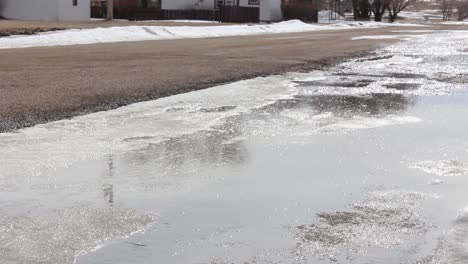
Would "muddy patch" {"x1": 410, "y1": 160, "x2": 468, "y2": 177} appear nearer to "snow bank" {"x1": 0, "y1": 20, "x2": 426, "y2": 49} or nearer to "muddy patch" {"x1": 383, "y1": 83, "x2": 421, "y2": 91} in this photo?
"muddy patch" {"x1": 383, "y1": 83, "x2": 421, "y2": 91}

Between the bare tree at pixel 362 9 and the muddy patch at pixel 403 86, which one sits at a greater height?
the bare tree at pixel 362 9

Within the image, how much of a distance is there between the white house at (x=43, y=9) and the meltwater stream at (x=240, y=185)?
42759 millimetres

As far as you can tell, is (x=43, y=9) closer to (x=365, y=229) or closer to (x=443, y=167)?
(x=443, y=167)

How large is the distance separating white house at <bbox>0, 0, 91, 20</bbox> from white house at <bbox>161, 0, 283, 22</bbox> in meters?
11.6

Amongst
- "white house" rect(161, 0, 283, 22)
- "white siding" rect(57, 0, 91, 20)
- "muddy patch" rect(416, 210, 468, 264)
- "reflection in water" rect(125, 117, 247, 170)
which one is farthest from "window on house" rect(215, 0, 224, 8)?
"muddy patch" rect(416, 210, 468, 264)

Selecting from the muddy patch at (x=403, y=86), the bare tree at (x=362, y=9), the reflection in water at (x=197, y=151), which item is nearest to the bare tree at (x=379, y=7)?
the bare tree at (x=362, y=9)

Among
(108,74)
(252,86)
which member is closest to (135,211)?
(252,86)

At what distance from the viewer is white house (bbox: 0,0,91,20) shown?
5231cm

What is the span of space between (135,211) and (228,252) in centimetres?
131

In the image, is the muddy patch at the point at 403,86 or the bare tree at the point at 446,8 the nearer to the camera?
the muddy patch at the point at 403,86

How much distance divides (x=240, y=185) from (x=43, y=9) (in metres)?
49.0

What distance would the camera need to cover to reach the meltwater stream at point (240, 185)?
5.17 meters

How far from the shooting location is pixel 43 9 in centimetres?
5253

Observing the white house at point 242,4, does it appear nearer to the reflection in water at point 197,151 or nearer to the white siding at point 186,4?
the white siding at point 186,4
